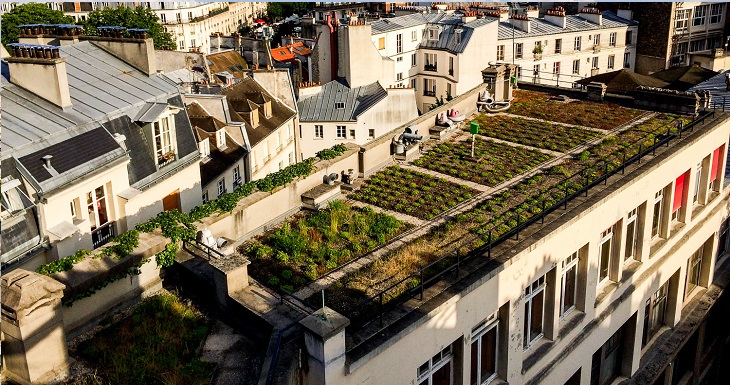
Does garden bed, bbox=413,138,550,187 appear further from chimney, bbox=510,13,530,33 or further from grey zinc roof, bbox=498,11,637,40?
chimney, bbox=510,13,530,33

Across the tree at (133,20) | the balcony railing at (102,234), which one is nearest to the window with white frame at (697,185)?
the balcony railing at (102,234)

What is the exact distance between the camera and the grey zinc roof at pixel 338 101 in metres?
57.4

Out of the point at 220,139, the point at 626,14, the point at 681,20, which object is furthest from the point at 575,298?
the point at 681,20

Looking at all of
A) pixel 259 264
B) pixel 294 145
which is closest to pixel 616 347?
pixel 259 264

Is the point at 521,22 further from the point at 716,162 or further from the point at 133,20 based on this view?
the point at 133,20

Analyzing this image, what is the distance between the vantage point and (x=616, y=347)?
2433cm

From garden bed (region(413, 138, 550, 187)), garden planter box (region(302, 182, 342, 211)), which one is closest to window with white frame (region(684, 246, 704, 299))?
garden bed (region(413, 138, 550, 187))

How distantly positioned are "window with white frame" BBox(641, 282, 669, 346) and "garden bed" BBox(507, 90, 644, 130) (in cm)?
725

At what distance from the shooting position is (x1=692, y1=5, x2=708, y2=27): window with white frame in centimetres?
8388

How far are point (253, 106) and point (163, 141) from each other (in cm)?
2037

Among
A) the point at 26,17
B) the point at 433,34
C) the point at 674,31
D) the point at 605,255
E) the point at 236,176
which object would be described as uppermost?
the point at 26,17

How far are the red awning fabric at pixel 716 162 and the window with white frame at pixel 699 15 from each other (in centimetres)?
6305

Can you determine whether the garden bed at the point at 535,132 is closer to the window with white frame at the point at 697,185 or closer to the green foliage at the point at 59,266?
the window with white frame at the point at 697,185

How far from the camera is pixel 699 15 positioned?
84438 millimetres
